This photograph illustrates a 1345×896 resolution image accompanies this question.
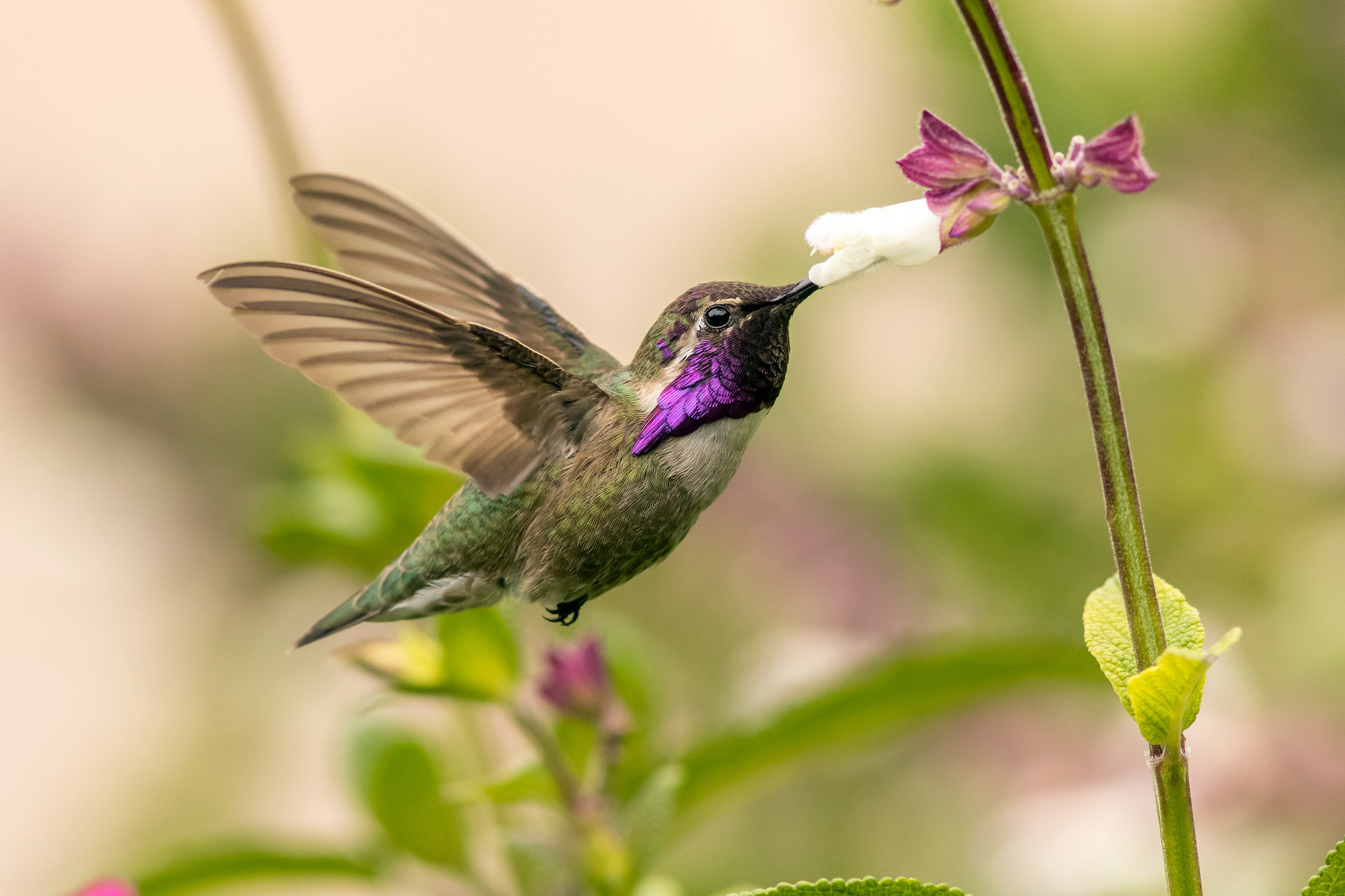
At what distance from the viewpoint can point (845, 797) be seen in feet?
5.79

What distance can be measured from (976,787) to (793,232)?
3.00 feet

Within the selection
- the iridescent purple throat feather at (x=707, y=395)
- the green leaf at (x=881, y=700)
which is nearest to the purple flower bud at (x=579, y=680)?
the green leaf at (x=881, y=700)

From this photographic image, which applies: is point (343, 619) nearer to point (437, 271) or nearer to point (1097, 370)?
point (437, 271)

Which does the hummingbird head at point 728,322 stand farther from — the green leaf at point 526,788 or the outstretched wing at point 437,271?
the green leaf at point 526,788

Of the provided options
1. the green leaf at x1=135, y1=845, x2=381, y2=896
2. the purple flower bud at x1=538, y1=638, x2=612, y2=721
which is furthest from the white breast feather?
the green leaf at x1=135, y1=845, x2=381, y2=896

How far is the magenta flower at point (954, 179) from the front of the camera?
49cm

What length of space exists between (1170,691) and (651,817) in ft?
1.43

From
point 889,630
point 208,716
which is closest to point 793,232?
point 889,630

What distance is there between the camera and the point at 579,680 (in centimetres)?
82

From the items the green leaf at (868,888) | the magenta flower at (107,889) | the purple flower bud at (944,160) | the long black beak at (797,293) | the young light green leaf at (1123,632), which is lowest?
the green leaf at (868,888)

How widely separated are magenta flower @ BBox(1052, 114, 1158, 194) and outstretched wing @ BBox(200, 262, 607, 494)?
0.30 metres

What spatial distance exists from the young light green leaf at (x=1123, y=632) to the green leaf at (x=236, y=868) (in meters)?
0.68

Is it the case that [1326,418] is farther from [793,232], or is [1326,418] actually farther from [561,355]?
[561,355]

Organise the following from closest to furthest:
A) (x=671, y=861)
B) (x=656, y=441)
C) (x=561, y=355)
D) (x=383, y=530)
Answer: (x=656, y=441) < (x=561, y=355) < (x=383, y=530) < (x=671, y=861)
